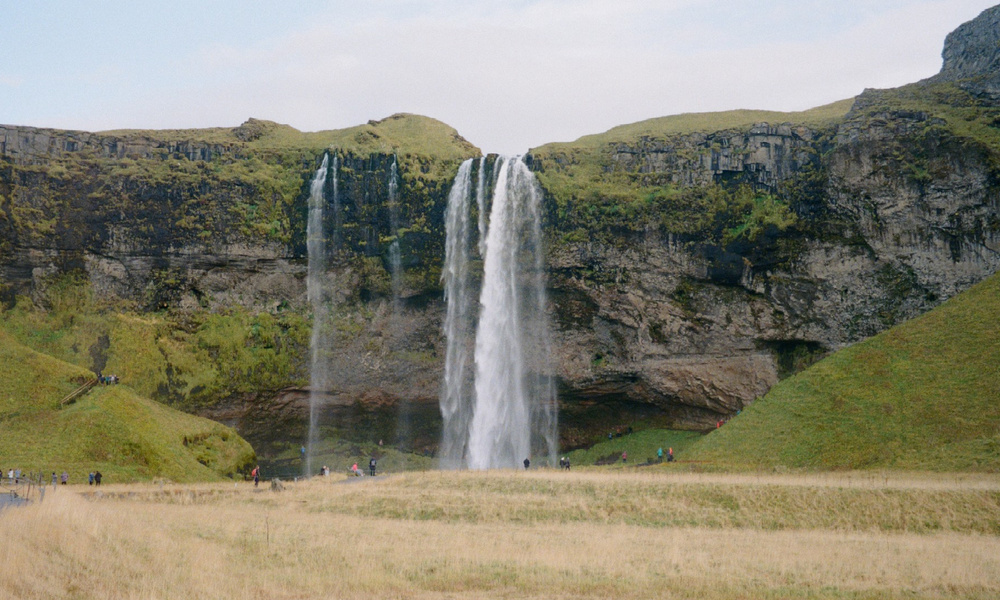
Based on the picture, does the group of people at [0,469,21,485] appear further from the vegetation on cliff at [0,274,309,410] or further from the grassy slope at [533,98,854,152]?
the grassy slope at [533,98,854,152]

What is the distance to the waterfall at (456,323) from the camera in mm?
61875

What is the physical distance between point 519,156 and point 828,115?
2751 centimetres

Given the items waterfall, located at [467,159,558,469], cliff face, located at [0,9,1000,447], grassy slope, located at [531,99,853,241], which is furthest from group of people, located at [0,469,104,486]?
grassy slope, located at [531,99,853,241]

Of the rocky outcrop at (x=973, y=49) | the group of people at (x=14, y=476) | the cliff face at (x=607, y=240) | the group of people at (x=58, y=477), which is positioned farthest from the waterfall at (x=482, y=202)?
the rocky outcrop at (x=973, y=49)

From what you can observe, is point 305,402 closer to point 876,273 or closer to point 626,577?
point 876,273

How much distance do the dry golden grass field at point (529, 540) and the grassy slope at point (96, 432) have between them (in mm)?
9870

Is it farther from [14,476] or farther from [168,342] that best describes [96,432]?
[168,342]

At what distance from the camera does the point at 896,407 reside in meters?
40.6

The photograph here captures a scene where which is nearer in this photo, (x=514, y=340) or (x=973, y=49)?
(x=514, y=340)

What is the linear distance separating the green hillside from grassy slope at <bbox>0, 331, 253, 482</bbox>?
30759 millimetres

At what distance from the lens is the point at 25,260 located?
6359cm

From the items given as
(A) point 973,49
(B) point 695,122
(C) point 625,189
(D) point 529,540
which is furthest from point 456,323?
(A) point 973,49

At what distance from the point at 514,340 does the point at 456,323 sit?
5089mm

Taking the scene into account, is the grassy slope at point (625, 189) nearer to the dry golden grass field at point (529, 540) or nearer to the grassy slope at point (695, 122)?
the grassy slope at point (695, 122)
